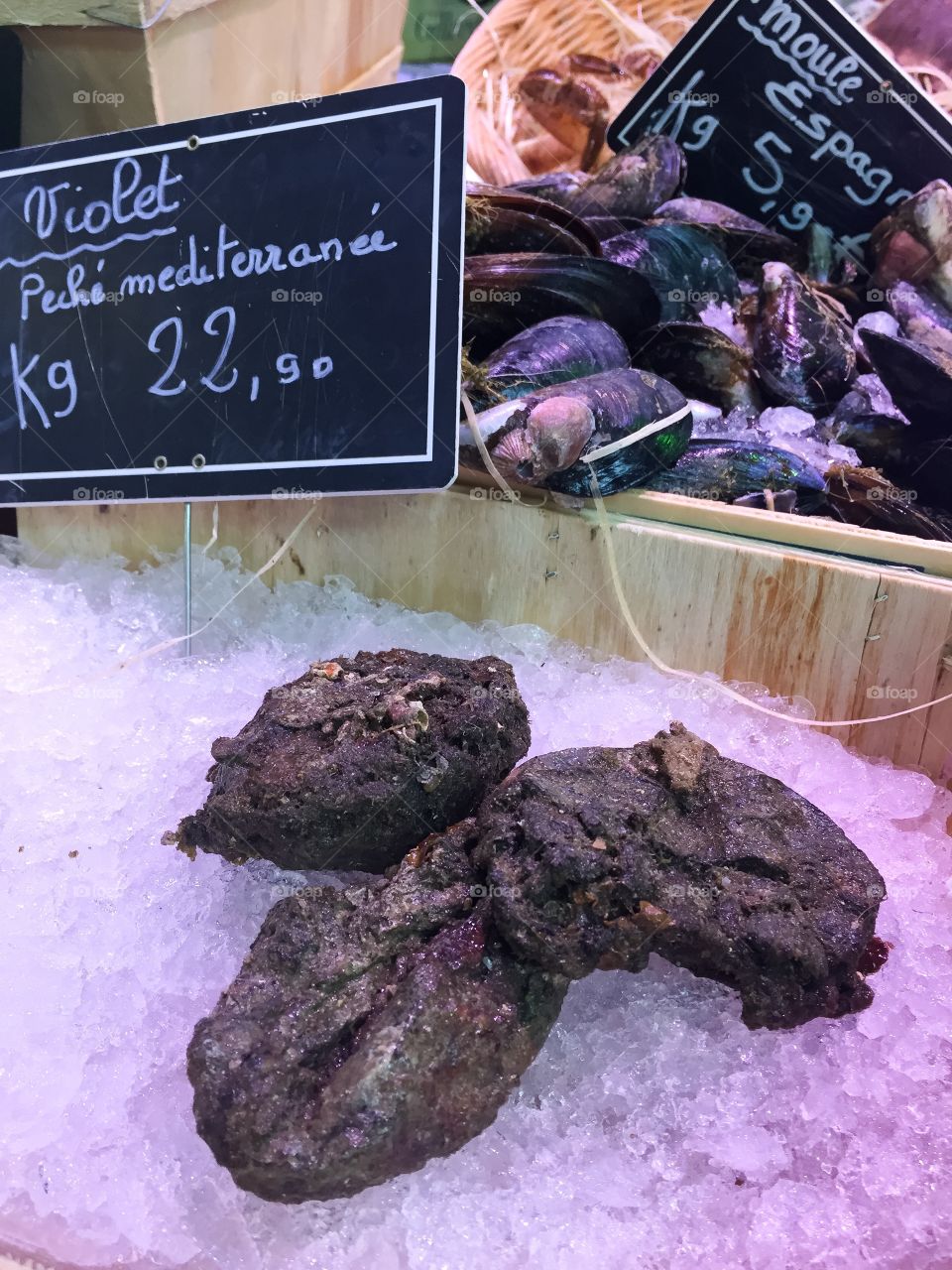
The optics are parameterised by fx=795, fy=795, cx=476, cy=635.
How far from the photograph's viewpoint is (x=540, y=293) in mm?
2113

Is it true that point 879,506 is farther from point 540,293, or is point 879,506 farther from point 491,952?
point 491,952

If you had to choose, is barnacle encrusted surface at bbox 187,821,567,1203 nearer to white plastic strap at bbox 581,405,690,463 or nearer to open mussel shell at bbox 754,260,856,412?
white plastic strap at bbox 581,405,690,463

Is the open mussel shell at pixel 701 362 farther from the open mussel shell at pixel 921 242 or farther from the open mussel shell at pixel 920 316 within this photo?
the open mussel shell at pixel 921 242

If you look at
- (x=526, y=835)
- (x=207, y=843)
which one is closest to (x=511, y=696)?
(x=526, y=835)

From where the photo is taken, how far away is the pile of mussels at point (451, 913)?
3.00 feet

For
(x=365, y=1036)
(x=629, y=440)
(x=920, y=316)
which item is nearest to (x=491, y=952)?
(x=365, y=1036)

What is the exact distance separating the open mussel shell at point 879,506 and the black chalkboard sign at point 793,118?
1203 mm

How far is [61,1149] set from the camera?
3.47 feet

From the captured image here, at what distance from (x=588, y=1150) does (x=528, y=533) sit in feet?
4.09

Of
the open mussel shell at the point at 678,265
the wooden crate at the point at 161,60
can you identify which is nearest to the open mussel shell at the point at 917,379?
the open mussel shell at the point at 678,265

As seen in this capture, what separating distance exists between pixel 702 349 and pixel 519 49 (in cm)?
196

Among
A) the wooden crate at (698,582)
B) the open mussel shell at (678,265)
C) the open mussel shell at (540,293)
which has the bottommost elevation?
the wooden crate at (698,582)

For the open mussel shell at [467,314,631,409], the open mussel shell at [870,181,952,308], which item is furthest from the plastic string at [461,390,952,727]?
the open mussel shell at [870,181,952,308]

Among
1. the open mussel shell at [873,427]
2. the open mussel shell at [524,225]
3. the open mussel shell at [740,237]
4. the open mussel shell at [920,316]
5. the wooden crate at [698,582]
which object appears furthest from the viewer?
the open mussel shell at [740,237]
